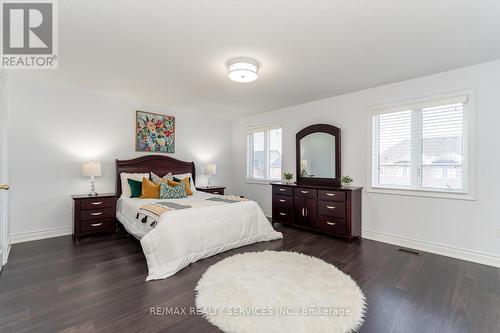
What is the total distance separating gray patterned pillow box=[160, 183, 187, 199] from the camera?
404 cm

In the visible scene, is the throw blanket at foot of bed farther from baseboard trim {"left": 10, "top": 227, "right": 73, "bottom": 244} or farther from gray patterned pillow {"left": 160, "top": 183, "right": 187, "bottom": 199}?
baseboard trim {"left": 10, "top": 227, "right": 73, "bottom": 244}

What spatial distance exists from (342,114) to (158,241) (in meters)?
3.59

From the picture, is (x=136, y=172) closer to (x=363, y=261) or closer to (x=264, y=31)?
(x=264, y=31)

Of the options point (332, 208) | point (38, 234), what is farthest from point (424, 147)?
point (38, 234)

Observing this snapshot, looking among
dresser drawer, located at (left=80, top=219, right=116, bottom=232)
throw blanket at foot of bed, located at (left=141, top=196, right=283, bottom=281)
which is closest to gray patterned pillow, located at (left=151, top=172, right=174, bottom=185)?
dresser drawer, located at (left=80, top=219, right=116, bottom=232)

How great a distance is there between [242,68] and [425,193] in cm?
303

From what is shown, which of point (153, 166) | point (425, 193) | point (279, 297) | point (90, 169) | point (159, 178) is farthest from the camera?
point (153, 166)

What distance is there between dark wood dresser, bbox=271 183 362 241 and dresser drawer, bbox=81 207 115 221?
291cm

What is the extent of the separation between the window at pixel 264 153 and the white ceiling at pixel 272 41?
1.78 m

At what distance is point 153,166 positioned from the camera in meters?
4.77

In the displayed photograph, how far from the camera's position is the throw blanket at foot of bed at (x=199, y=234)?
259 centimetres

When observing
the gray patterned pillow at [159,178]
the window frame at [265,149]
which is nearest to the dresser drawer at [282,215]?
the window frame at [265,149]

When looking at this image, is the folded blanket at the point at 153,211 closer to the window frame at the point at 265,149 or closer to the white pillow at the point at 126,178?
the white pillow at the point at 126,178

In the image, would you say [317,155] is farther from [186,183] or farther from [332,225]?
[186,183]
